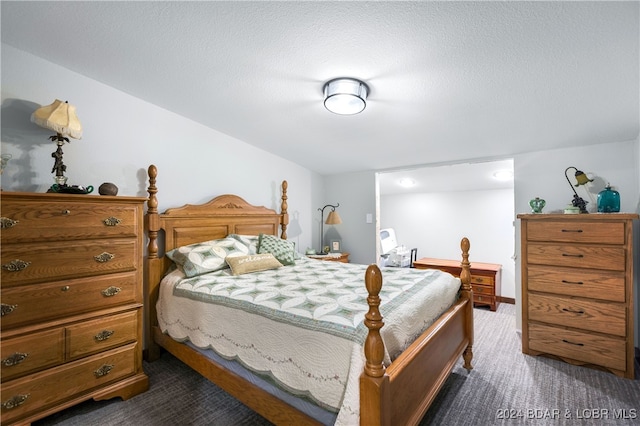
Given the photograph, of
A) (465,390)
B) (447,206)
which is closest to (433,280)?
(465,390)

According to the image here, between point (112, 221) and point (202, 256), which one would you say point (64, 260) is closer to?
point (112, 221)

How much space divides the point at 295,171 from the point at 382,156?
1.32 metres

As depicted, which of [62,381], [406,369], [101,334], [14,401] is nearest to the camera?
[406,369]

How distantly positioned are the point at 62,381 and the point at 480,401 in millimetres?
2694

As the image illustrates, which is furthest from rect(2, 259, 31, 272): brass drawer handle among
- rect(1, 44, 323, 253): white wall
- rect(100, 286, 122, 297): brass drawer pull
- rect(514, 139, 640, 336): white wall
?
rect(514, 139, 640, 336): white wall

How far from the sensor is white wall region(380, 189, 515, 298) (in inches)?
172

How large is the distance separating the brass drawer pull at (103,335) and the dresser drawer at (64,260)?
1.31 feet

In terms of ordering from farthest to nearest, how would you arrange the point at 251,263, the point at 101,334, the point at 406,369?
the point at 251,263 < the point at 101,334 < the point at 406,369

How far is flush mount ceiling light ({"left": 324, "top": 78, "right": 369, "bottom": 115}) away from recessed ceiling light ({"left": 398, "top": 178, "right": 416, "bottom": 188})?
296cm

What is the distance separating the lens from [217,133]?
3.20 m

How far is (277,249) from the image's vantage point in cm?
303

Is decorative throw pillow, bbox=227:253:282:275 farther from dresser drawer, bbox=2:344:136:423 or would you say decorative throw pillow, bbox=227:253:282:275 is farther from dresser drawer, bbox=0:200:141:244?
dresser drawer, bbox=2:344:136:423

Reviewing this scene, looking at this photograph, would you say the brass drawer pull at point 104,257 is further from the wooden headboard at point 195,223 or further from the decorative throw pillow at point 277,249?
the decorative throw pillow at point 277,249

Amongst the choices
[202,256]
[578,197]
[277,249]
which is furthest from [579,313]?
[202,256]
